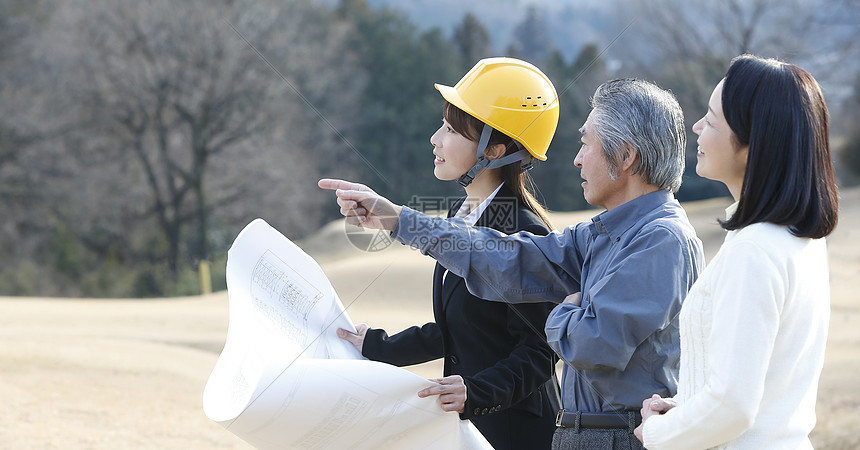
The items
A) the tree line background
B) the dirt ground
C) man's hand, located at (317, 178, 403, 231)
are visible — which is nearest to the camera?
man's hand, located at (317, 178, 403, 231)

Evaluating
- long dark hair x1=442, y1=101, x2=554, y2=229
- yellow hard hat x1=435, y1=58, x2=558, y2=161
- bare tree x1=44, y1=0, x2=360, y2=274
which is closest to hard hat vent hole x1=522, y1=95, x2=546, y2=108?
yellow hard hat x1=435, y1=58, x2=558, y2=161

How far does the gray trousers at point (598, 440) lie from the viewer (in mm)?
2047

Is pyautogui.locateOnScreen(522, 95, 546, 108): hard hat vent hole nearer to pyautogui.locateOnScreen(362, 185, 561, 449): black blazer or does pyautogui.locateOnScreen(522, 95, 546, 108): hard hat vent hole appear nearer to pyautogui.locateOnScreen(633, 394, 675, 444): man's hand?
pyautogui.locateOnScreen(362, 185, 561, 449): black blazer

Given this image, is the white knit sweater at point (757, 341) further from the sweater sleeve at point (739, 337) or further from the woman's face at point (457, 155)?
the woman's face at point (457, 155)

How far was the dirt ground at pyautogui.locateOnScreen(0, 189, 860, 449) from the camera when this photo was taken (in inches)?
203

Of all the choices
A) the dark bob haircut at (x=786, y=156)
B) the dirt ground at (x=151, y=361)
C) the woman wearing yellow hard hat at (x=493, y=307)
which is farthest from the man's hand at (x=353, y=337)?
the dirt ground at (x=151, y=361)

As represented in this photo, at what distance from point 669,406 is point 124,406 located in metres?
5.03

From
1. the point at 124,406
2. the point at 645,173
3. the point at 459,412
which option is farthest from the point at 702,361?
the point at 124,406

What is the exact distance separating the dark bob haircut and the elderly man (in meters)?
0.35

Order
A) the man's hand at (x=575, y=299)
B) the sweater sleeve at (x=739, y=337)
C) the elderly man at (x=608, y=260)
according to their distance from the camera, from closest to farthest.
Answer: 1. the sweater sleeve at (x=739, y=337)
2. the elderly man at (x=608, y=260)
3. the man's hand at (x=575, y=299)

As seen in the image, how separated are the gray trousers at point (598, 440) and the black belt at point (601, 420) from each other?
12mm

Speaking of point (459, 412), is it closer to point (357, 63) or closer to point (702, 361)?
point (702, 361)

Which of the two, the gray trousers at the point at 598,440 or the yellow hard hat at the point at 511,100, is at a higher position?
the yellow hard hat at the point at 511,100

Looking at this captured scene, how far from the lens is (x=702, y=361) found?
170cm
